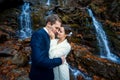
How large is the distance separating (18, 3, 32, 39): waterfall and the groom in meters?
8.80

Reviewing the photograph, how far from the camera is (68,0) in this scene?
15.9 m

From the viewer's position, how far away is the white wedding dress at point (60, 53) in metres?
2.96

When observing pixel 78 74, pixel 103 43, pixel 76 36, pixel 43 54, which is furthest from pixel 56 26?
pixel 103 43

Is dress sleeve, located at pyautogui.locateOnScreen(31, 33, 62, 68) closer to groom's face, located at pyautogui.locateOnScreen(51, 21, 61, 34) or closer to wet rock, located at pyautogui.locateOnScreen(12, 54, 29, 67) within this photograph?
groom's face, located at pyautogui.locateOnScreen(51, 21, 61, 34)

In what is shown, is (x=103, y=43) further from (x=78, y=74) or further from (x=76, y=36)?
(x=78, y=74)

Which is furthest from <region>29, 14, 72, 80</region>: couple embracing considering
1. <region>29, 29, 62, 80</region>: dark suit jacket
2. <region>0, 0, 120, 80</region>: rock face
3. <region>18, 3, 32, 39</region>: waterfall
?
<region>18, 3, 32, 39</region>: waterfall

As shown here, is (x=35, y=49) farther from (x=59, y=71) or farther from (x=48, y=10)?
(x=48, y=10)

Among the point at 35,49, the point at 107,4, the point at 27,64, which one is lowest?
the point at 27,64

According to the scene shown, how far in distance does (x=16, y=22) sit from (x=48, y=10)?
7.64 ft

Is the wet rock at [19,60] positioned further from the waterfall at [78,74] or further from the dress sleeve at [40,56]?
the dress sleeve at [40,56]

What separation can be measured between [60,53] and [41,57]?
31cm

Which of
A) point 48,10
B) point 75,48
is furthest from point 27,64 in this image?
point 48,10

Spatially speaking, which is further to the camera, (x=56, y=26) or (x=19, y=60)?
(x=19, y=60)

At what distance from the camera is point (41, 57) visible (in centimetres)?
275
